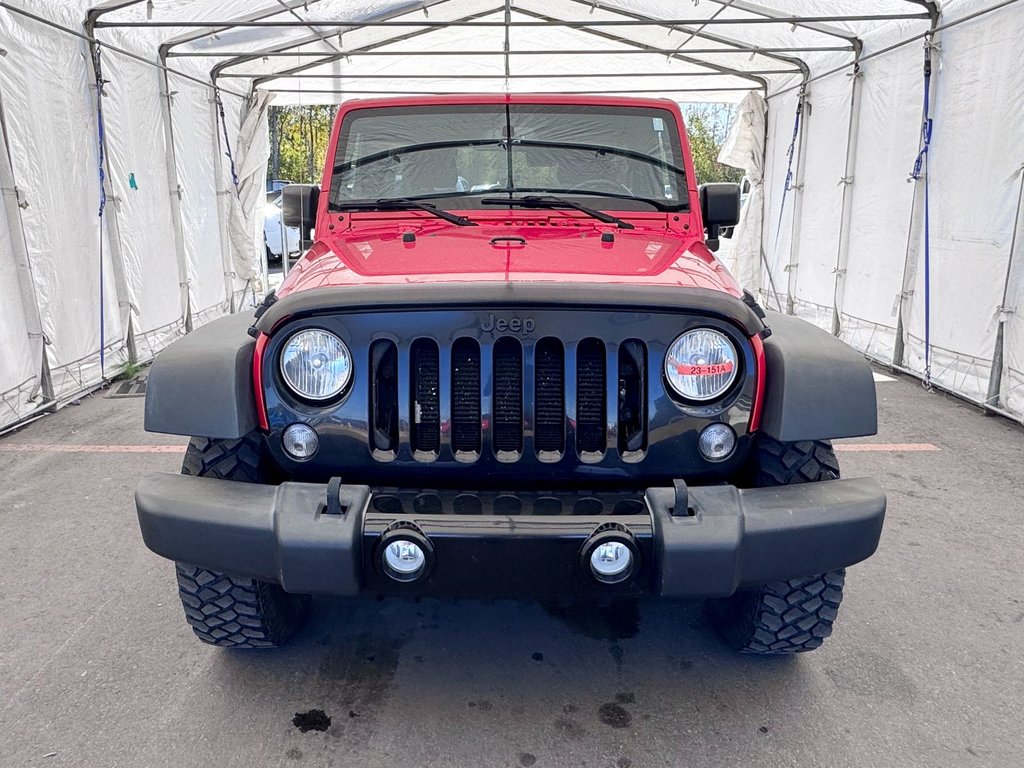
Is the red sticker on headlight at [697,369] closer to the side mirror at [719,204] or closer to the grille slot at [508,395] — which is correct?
the grille slot at [508,395]

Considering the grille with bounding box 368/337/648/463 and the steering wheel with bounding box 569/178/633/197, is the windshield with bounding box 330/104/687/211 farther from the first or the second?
the grille with bounding box 368/337/648/463

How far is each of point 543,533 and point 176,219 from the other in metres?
7.25

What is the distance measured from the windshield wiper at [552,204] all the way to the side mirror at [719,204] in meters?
0.45

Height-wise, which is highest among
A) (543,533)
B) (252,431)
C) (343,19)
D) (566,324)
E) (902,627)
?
(343,19)

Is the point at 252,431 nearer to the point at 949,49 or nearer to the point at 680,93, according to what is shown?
the point at 949,49

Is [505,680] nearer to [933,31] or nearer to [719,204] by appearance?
[719,204]

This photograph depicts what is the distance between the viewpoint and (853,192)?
7801mm

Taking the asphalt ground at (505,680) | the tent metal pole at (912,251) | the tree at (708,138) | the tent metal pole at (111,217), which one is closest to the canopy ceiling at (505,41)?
the tent metal pole at (111,217)

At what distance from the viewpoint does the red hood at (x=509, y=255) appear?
2.12 metres

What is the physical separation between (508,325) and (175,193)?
274 inches

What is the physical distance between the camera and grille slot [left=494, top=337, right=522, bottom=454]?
2.01 meters

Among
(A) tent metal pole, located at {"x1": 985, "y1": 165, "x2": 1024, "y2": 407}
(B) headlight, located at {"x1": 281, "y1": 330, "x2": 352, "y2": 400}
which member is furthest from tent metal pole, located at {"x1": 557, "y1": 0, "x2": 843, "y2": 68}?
(B) headlight, located at {"x1": 281, "y1": 330, "x2": 352, "y2": 400}

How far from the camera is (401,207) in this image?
2.92 metres

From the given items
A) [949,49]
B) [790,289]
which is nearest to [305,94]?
[790,289]
